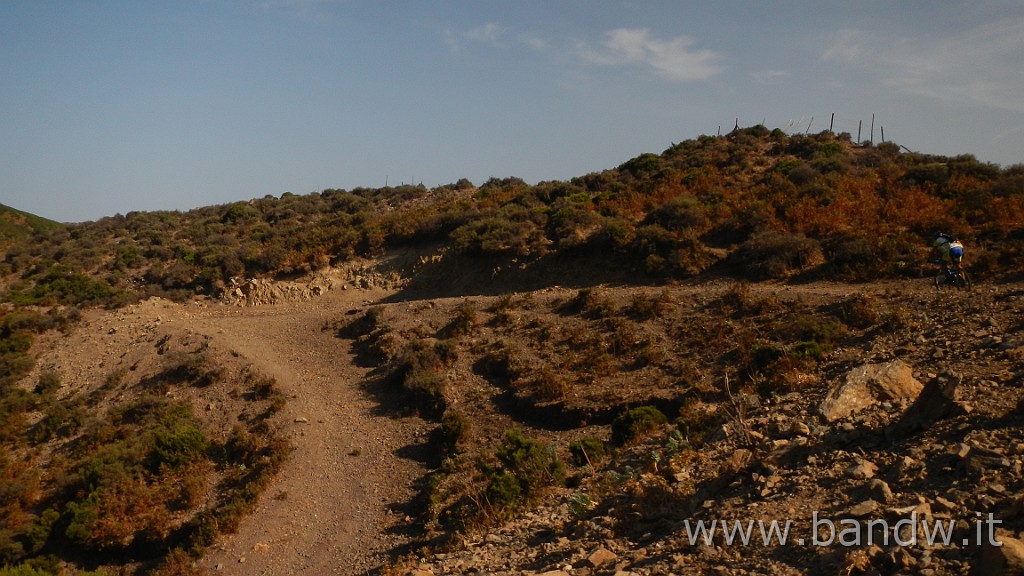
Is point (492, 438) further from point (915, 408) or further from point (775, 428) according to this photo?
point (915, 408)

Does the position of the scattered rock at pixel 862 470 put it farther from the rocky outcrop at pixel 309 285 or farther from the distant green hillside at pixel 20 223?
the distant green hillside at pixel 20 223

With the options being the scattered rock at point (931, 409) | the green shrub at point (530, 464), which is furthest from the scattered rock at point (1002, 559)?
the green shrub at point (530, 464)

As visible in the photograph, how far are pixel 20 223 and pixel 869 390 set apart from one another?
196 feet

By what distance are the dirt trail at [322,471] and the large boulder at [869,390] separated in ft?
23.5

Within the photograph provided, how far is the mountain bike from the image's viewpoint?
12852 mm

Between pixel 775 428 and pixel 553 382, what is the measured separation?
6061 mm

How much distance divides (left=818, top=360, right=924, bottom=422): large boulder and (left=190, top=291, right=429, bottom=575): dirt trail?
7157mm

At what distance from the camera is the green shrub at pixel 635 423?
10797 millimetres

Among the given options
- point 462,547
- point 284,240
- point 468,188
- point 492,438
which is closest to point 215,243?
point 284,240

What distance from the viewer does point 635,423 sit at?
1092 centimetres

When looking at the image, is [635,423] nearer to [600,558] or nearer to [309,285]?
[600,558]

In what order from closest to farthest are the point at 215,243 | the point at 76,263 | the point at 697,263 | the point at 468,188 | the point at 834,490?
the point at 834,490 → the point at 697,263 → the point at 76,263 → the point at 215,243 → the point at 468,188

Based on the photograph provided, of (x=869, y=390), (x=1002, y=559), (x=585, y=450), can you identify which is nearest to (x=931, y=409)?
(x=869, y=390)

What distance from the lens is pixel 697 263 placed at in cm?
1856
